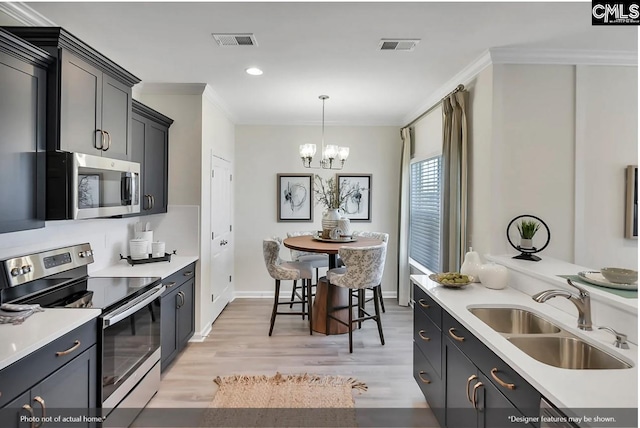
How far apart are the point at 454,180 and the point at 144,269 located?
2847mm

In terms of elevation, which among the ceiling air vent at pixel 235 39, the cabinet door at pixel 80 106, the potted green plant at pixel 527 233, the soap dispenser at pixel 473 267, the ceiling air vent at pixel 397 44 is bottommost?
the soap dispenser at pixel 473 267

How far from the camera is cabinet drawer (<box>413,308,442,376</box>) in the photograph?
2152mm

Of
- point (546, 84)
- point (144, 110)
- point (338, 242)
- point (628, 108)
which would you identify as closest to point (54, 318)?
point (144, 110)

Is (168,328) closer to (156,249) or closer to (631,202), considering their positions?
(156,249)

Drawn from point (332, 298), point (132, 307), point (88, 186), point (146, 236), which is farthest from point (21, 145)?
point (332, 298)

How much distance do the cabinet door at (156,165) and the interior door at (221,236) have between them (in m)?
0.58

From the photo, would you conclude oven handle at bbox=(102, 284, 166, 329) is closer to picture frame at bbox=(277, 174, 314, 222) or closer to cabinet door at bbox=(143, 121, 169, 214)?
cabinet door at bbox=(143, 121, 169, 214)

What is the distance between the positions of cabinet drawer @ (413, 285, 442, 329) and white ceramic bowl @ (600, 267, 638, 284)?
885mm

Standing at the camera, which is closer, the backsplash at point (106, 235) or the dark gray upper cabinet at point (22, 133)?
the dark gray upper cabinet at point (22, 133)

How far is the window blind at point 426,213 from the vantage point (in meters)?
4.06

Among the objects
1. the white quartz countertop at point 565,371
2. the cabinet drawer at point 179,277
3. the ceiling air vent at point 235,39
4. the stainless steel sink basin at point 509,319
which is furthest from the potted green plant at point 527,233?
the cabinet drawer at point 179,277

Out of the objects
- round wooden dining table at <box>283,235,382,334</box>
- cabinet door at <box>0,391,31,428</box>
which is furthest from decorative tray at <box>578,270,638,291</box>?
cabinet door at <box>0,391,31,428</box>

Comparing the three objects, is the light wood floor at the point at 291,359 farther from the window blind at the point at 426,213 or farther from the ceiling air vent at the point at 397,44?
the ceiling air vent at the point at 397,44

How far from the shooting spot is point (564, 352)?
1624 mm
